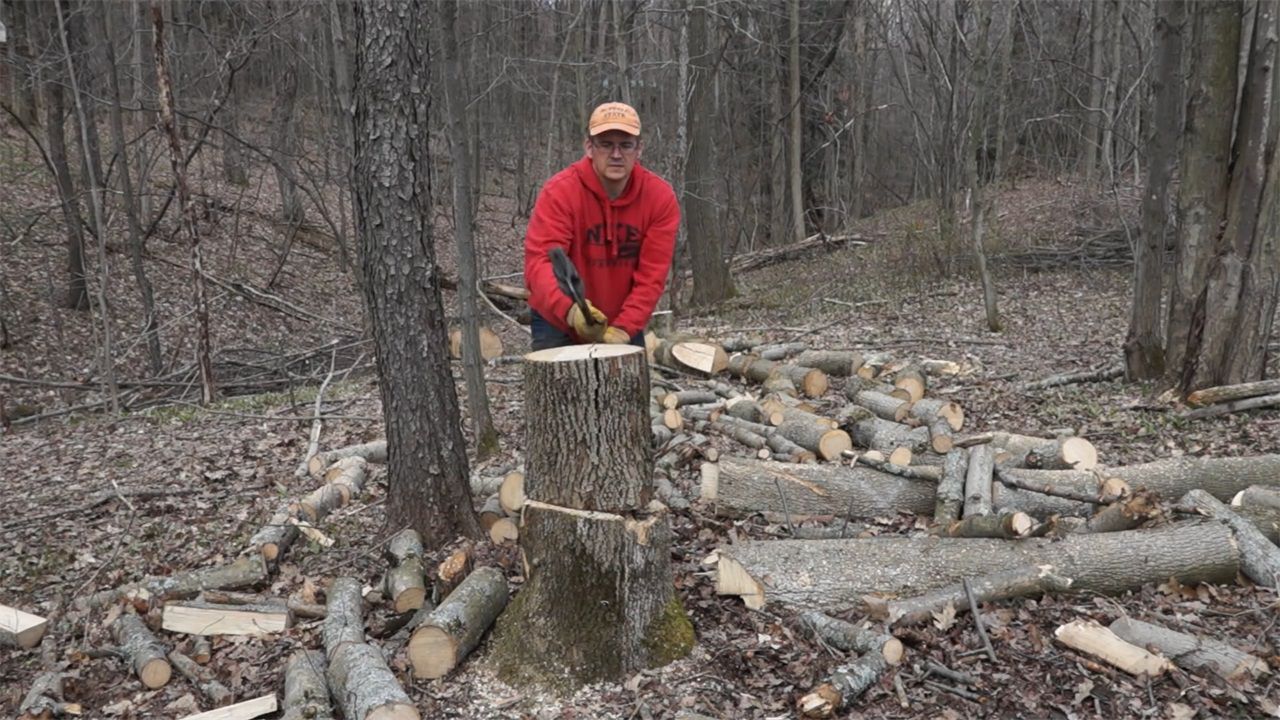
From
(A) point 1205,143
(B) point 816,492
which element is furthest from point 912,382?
(A) point 1205,143

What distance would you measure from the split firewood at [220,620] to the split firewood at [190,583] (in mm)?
211

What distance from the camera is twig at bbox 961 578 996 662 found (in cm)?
334

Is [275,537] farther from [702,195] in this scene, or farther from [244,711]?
[702,195]

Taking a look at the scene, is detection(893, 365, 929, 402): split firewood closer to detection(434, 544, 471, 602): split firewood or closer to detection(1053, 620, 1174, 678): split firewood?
detection(1053, 620, 1174, 678): split firewood

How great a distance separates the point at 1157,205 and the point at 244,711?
25.4 feet

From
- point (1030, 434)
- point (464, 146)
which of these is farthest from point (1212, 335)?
point (464, 146)

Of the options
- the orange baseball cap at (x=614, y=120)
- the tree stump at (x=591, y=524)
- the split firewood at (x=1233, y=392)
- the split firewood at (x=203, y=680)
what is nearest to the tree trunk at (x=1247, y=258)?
the split firewood at (x=1233, y=392)

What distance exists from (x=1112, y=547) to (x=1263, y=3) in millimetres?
4685

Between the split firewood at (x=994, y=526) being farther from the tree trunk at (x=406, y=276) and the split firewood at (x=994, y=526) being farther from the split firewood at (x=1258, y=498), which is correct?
the tree trunk at (x=406, y=276)

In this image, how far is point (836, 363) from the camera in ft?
26.3

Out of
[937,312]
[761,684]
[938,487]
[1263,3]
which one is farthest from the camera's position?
[937,312]

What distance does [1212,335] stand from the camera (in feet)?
20.5

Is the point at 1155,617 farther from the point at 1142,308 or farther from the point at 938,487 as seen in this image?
the point at 1142,308

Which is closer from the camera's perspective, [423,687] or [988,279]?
[423,687]
